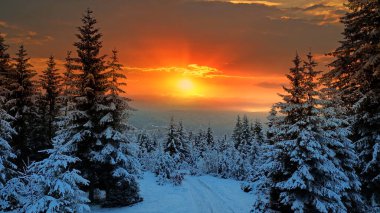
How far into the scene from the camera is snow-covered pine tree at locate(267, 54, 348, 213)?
1738 centimetres

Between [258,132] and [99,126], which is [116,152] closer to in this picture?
[99,126]

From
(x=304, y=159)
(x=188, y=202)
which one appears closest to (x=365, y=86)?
(x=304, y=159)

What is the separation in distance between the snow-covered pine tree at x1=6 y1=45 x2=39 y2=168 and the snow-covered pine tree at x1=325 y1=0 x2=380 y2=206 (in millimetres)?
28477

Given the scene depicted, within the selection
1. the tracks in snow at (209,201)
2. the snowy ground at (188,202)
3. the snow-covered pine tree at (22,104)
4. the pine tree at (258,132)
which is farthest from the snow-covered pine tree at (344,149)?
the pine tree at (258,132)

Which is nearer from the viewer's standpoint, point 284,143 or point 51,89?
point 284,143

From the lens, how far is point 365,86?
2012 cm

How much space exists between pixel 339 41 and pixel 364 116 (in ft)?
22.4

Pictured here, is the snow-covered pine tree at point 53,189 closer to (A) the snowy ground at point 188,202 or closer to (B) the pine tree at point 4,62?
(A) the snowy ground at point 188,202

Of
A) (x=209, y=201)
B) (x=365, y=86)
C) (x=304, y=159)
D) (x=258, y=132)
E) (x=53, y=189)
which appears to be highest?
(x=365, y=86)

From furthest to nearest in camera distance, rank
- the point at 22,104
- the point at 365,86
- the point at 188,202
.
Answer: the point at 22,104, the point at 188,202, the point at 365,86

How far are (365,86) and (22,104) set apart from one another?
30.5 m

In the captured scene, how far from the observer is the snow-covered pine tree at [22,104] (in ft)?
103

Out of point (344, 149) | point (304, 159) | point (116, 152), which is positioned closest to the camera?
point (304, 159)

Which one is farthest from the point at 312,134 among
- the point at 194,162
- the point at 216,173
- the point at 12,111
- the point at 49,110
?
the point at 194,162
